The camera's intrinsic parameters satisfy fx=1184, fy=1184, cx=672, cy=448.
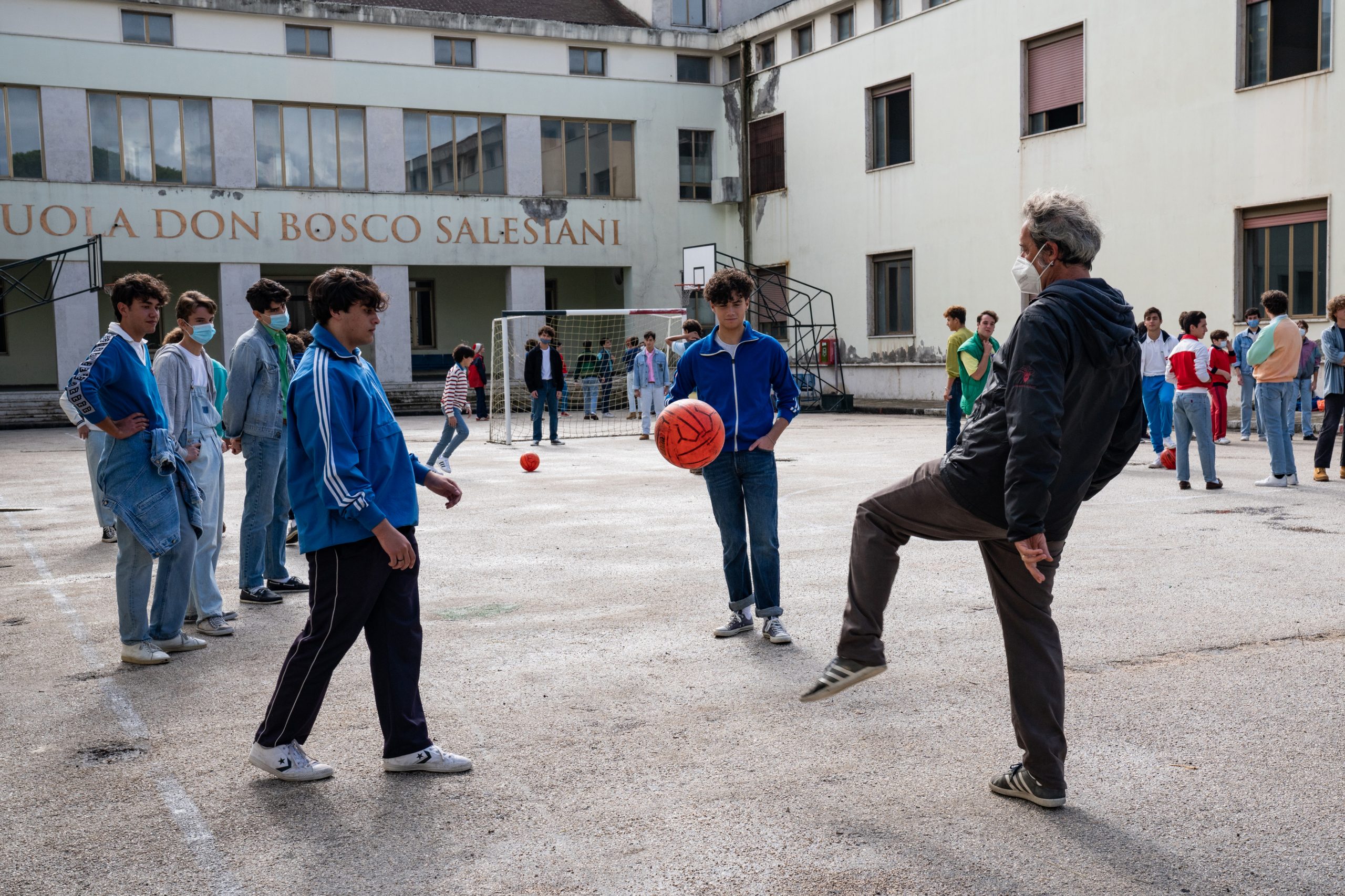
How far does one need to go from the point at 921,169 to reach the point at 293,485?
2410cm

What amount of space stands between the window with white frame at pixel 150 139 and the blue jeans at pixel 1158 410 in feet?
74.7

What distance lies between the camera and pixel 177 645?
5.91m

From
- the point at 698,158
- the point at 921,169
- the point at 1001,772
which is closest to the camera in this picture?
the point at 1001,772

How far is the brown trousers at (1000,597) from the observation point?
3717 mm

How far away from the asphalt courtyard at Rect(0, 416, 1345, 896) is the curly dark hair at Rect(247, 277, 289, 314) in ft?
5.87

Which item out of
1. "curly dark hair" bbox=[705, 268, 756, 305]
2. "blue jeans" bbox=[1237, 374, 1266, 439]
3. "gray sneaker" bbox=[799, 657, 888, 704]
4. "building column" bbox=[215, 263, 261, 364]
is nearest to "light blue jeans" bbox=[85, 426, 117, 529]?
"curly dark hair" bbox=[705, 268, 756, 305]

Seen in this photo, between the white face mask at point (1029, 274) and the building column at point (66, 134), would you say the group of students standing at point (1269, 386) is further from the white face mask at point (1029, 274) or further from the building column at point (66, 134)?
the building column at point (66, 134)

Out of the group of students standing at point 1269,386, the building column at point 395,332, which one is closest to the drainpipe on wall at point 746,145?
the building column at point 395,332

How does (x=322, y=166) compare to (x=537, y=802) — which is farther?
(x=322, y=166)

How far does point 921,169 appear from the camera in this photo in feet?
86.2

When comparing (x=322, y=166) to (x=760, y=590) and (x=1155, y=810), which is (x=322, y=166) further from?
(x=1155, y=810)

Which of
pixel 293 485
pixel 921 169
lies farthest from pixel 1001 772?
pixel 921 169

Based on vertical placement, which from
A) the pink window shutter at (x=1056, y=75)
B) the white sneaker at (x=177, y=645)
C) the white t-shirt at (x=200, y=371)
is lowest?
the white sneaker at (x=177, y=645)

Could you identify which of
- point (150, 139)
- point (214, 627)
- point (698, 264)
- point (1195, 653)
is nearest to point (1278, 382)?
point (1195, 653)
